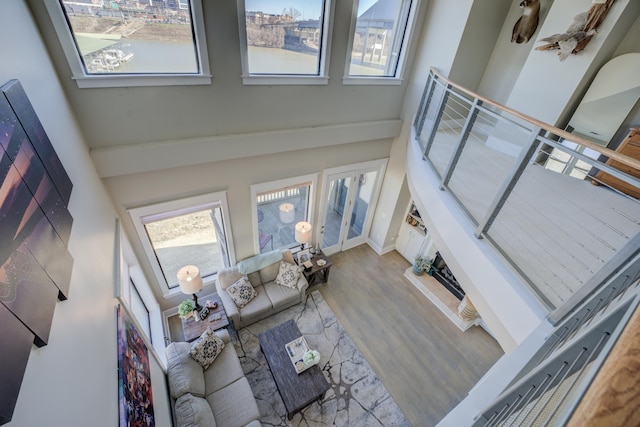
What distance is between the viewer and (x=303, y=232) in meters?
5.25

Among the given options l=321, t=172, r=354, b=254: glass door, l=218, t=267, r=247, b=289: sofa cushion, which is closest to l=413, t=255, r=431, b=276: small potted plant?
l=321, t=172, r=354, b=254: glass door

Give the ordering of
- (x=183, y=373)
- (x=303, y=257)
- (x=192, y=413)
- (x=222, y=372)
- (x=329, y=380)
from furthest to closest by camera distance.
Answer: (x=303, y=257), (x=329, y=380), (x=222, y=372), (x=183, y=373), (x=192, y=413)

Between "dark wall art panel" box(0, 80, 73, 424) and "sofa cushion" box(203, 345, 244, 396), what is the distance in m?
2.65

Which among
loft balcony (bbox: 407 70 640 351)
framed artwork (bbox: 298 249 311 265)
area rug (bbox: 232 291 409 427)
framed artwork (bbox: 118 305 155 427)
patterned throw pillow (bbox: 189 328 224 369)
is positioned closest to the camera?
loft balcony (bbox: 407 70 640 351)

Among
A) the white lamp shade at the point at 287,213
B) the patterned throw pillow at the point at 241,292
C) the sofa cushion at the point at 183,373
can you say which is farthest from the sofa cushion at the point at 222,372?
the white lamp shade at the point at 287,213

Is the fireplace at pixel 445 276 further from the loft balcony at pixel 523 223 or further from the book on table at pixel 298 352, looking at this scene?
the book on table at pixel 298 352

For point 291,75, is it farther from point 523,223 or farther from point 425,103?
point 523,223

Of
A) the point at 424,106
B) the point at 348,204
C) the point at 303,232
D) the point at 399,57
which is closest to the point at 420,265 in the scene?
the point at 348,204

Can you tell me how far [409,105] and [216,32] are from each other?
3275mm

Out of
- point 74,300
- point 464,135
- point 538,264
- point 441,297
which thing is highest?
point 464,135

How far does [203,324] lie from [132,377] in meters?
2.11

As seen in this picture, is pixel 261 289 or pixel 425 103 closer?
pixel 425 103

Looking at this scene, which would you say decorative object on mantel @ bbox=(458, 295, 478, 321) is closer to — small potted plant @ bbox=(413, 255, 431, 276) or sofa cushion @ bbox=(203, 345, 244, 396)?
small potted plant @ bbox=(413, 255, 431, 276)

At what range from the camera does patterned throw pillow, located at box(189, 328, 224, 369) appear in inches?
145
